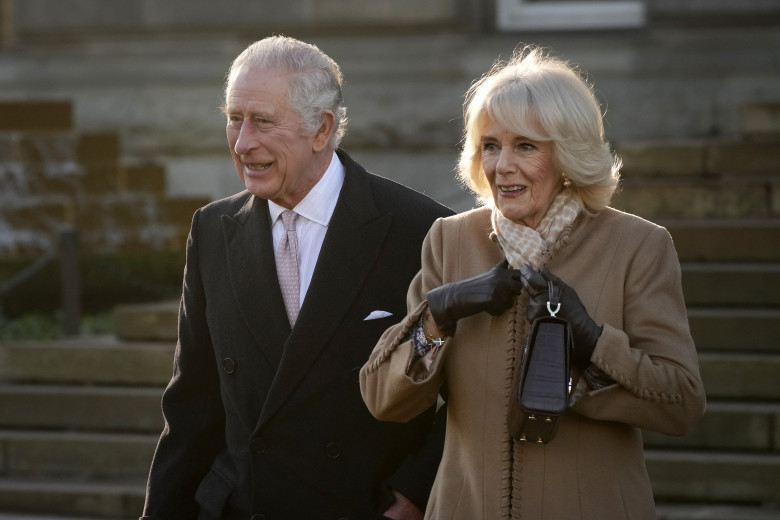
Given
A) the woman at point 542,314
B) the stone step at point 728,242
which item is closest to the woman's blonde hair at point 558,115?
the woman at point 542,314

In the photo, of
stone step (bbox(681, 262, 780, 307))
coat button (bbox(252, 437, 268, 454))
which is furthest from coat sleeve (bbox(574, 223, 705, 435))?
stone step (bbox(681, 262, 780, 307))

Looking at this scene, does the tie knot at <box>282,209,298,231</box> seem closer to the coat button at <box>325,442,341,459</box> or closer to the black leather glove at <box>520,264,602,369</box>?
the coat button at <box>325,442,341,459</box>

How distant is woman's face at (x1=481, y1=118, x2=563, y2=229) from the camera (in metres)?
3.20

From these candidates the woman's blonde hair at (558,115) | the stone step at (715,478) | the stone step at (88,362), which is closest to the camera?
the woman's blonde hair at (558,115)

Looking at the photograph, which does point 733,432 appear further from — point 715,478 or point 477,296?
point 477,296

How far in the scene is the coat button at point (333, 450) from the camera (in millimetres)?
3713

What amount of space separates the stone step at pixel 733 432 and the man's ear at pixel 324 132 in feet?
10.2

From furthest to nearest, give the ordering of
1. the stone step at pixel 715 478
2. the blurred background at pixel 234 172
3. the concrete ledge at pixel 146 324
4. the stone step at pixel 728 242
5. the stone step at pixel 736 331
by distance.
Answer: the concrete ledge at pixel 146 324 → the stone step at pixel 728 242 → the blurred background at pixel 234 172 → the stone step at pixel 736 331 → the stone step at pixel 715 478


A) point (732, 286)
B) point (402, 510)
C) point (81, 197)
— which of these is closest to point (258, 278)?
point (402, 510)

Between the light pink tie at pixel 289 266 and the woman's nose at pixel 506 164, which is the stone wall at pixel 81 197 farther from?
→ the woman's nose at pixel 506 164

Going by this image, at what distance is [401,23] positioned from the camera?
10.0 meters

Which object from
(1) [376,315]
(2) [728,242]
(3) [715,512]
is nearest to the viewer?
(1) [376,315]

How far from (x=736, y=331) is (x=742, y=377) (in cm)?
29

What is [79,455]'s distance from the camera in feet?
23.9
